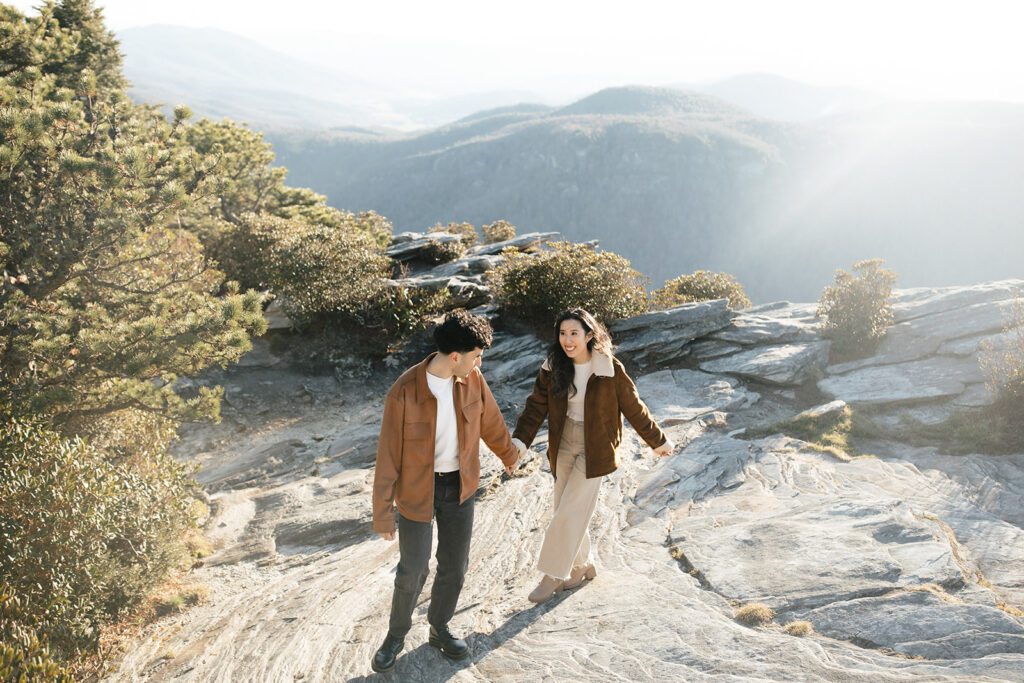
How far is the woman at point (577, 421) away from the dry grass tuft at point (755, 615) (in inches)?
48.2

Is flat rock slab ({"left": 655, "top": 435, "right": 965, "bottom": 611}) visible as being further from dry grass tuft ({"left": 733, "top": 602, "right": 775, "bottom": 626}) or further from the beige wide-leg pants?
the beige wide-leg pants

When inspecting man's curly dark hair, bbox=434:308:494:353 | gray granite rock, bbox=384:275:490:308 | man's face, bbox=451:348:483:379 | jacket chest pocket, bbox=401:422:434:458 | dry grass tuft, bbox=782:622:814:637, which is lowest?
dry grass tuft, bbox=782:622:814:637

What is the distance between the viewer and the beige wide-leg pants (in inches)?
183

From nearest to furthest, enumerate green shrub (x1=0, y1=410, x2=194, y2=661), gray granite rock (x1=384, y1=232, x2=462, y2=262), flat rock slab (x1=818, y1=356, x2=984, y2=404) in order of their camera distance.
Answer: green shrub (x1=0, y1=410, x2=194, y2=661) < flat rock slab (x1=818, y1=356, x2=984, y2=404) < gray granite rock (x1=384, y1=232, x2=462, y2=262)

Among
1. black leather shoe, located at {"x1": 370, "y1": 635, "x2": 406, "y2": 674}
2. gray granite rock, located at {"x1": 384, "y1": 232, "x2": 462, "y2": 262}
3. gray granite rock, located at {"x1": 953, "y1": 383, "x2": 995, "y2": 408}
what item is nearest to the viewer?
black leather shoe, located at {"x1": 370, "y1": 635, "x2": 406, "y2": 674}

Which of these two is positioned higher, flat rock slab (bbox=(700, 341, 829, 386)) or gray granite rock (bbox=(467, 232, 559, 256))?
gray granite rock (bbox=(467, 232, 559, 256))

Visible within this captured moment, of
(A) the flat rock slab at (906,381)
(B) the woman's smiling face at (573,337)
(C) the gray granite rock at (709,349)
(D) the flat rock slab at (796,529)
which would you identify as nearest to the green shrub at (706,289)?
(C) the gray granite rock at (709,349)

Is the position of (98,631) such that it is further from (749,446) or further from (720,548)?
(749,446)

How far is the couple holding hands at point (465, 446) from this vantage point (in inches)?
152

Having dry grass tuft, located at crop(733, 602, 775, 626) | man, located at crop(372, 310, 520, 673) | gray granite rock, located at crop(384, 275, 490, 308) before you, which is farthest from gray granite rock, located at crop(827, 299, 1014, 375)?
man, located at crop(372, 310, 520, 673)

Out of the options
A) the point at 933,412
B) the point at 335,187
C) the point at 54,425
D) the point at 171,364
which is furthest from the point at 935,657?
the point at 335,187

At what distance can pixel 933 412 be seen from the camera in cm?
934

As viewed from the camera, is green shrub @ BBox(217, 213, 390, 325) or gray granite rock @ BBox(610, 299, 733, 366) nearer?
gray granite rock @ BBox(610, 299, 733, 366)

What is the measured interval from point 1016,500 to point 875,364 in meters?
4.83
